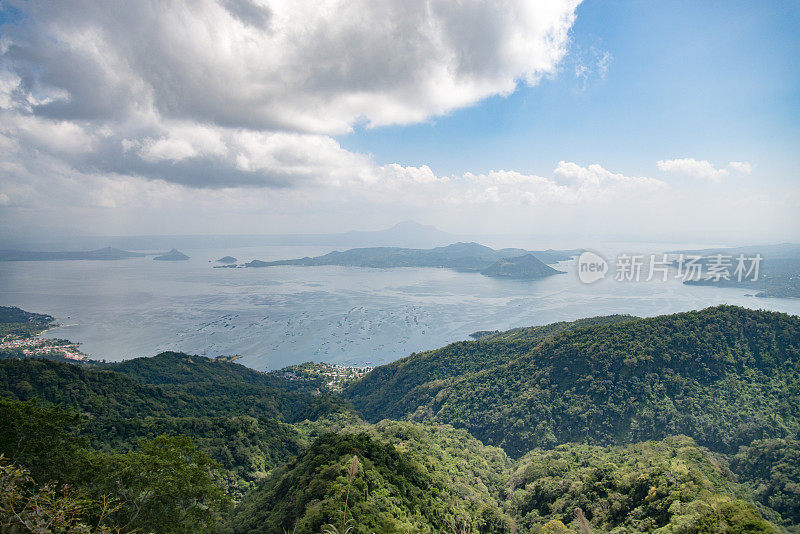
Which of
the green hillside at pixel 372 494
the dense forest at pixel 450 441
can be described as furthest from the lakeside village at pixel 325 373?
the green hillside at pixel 372 494

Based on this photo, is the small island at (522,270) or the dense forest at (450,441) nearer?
the dense forest at (450,441)

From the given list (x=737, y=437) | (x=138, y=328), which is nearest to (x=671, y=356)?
(x=737, y=437)

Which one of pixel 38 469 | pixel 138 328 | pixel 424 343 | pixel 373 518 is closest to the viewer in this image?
pixel 38 469

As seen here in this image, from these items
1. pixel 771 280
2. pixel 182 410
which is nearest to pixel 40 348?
pixel 182 410

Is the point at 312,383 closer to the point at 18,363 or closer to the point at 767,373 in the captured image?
the point at 18,363

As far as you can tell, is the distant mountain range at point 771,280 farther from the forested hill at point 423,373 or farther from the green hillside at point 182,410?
the green hillside at point 182,410

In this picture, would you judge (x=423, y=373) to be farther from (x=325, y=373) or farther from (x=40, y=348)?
(x=40, y=348)

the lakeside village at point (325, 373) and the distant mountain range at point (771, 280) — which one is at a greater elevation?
the distant mountain range at point (771, 280)
